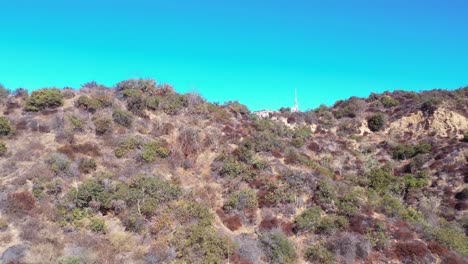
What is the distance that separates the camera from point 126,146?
2444 cm

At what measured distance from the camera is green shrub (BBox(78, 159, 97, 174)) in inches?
837

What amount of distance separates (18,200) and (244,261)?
12.3m

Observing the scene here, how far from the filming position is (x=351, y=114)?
144 ft

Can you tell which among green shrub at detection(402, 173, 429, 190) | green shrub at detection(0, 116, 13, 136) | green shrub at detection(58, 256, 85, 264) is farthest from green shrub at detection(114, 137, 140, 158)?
green shrub at detection(402, 173, 429, 190)

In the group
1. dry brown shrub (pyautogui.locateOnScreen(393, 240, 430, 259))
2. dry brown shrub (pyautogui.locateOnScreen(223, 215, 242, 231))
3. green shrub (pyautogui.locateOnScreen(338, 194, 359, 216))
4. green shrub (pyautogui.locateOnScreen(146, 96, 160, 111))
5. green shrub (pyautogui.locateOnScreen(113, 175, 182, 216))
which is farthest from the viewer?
green shrub (pyautogui.locateOnScreen(146, 96, 160, 111))

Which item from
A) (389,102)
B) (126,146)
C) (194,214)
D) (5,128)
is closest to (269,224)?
(194,214)

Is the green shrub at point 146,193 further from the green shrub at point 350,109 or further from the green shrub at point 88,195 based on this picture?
the green shrub at point 350,109

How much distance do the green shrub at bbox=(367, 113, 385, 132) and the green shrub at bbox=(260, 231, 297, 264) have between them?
88.3 ft

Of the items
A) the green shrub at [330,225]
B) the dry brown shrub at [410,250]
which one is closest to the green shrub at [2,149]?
the green shrub at [330,225]

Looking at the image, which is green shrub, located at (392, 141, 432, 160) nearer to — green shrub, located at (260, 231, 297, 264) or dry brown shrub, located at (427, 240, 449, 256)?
dry brown shrub, located at (427, 240, 449, 256)

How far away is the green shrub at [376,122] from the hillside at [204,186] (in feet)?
11.5

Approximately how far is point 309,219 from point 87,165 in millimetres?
14420

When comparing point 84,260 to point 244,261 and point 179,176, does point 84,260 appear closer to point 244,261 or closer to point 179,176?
point 244,261

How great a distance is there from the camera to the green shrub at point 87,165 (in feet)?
69.8
